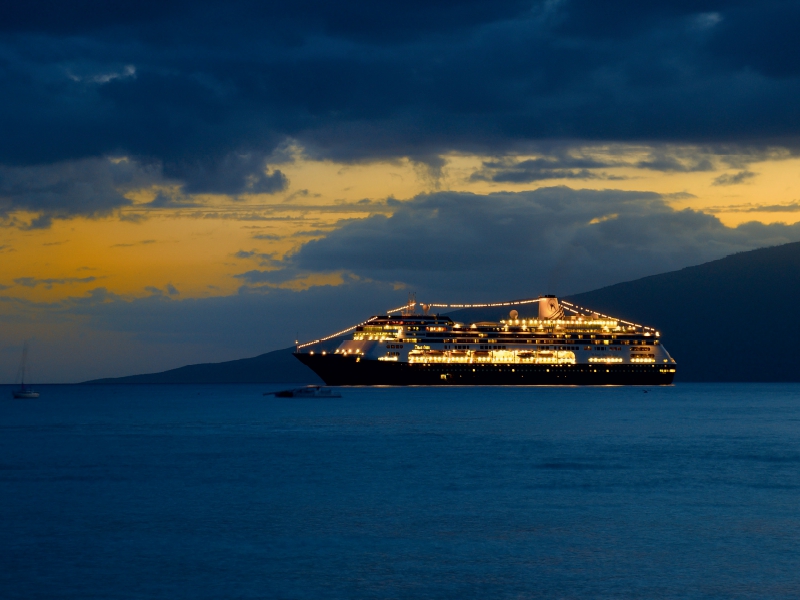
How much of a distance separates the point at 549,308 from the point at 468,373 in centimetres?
2374

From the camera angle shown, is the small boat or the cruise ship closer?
the small boat

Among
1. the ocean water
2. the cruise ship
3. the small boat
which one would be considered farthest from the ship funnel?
the ocean water

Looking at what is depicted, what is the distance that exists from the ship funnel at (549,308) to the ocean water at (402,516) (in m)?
89.6

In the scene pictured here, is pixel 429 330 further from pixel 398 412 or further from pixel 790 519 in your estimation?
pixel 790 519

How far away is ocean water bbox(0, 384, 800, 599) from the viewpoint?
2469 centimetres

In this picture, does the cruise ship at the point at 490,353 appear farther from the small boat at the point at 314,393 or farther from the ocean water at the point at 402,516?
the ocean water at the point at 402,516

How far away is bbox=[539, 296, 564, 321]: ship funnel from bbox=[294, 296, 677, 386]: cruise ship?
4.63m

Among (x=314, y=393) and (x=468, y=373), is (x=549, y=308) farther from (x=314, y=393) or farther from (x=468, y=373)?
(x=314, y=393)

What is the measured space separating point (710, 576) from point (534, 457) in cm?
2828

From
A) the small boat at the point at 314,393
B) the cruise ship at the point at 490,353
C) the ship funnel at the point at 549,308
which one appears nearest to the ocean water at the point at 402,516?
the small boat at the point at 314,393

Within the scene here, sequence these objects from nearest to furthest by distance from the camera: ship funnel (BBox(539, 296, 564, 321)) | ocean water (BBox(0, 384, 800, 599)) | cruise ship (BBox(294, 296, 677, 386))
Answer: ocean water (BBox(0, 384, 800, 599))
cruise ship (BBox(294, 296, 677, 386))
ship funnel (BBox(539, 296, 564, 321))

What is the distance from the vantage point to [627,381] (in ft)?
502

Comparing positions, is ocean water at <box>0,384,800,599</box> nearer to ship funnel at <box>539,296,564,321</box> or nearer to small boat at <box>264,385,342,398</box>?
small boat at <box>264,385,342,398</box>

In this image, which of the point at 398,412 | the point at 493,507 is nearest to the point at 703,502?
the point at 493,507
